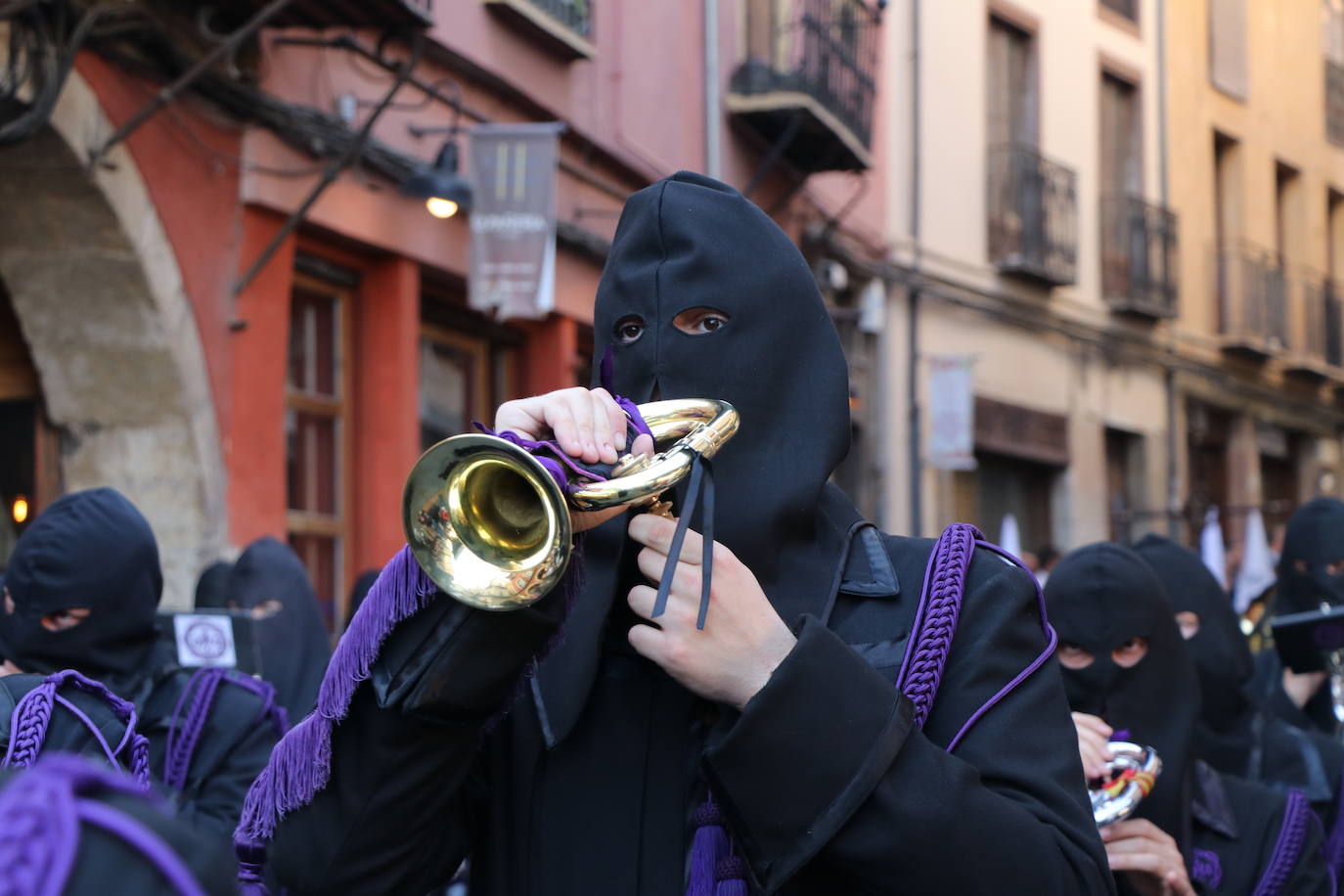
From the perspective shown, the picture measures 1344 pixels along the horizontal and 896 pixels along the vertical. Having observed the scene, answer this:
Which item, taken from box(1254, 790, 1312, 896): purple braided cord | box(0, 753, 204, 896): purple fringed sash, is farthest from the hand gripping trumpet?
box(0, 753, 204, 896): purple fringed sash

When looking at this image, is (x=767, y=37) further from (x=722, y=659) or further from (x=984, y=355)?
(x=722, y=659)

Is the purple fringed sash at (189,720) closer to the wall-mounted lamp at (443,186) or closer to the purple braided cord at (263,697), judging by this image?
the purple braided cord at (263,697)

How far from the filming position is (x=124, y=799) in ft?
3.37

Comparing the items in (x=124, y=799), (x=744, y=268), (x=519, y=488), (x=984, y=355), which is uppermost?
(x=984, y=355)

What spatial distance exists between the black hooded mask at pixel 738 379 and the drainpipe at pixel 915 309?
46.6 ft

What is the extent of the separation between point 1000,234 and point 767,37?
425 cm

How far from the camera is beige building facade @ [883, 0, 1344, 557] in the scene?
17.0 metres

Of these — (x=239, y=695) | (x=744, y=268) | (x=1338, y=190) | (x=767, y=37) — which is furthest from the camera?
(x=1338, y=190)

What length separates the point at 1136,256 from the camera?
65.7ft

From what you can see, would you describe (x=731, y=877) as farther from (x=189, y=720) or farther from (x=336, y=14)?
(x=336, y=14)

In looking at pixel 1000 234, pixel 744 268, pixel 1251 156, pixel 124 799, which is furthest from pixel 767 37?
pixel 124 799

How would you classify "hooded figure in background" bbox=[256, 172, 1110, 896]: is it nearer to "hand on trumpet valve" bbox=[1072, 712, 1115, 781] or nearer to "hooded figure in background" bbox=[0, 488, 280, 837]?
"hand on trumpet valve" bbox=[1072, 712, 1115, 781]

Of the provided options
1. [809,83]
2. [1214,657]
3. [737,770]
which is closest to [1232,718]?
[1214,657]

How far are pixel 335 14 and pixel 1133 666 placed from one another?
6164 mm
